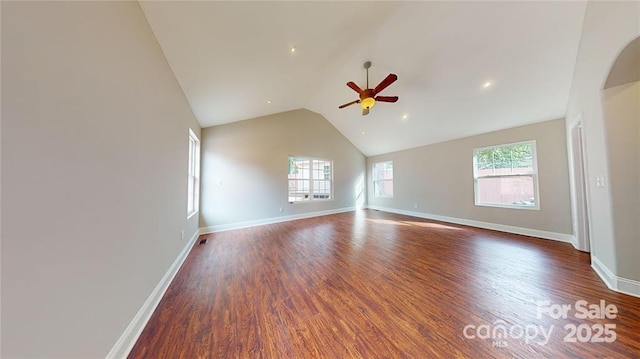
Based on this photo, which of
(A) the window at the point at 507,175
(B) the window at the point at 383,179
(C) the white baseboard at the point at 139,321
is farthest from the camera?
(B) the window at the point at 383,179

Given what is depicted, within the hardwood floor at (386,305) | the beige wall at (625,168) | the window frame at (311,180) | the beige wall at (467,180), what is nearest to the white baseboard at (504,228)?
the beige wall at (467,180)

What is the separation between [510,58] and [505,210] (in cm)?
316

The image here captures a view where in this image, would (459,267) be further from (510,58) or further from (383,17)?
(383,17)

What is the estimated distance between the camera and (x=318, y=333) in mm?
1499

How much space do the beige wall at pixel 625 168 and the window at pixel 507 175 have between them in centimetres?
238

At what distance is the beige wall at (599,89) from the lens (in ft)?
5.62

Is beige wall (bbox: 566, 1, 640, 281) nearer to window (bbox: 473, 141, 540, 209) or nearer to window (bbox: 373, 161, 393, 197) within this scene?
window (bbox: 473, 141, 540, 209)

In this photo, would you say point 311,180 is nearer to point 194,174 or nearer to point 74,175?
point 194,174

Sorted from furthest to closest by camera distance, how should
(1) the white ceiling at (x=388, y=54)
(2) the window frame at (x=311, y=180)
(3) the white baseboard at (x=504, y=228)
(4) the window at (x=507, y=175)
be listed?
(2) the window frame at (x=311, y=180), (4) the window at (x=507, y=175), (3) the white baseboard at (x=504, y=228), (1) the white ceiling at (x=388, y=54)

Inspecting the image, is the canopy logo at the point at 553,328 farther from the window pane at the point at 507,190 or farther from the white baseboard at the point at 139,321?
the window pane at the point at 507,190

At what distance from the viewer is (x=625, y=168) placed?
193 centimetres

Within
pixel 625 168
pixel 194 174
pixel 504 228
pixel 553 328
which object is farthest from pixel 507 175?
pixel 194 174

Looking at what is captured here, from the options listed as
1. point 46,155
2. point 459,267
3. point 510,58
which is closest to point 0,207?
point 46,155

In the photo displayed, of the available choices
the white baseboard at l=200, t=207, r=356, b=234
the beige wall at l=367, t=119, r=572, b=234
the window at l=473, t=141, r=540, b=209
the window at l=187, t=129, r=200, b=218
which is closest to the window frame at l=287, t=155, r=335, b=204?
the white baseboard at l=200, t=207, r=356, b=234
